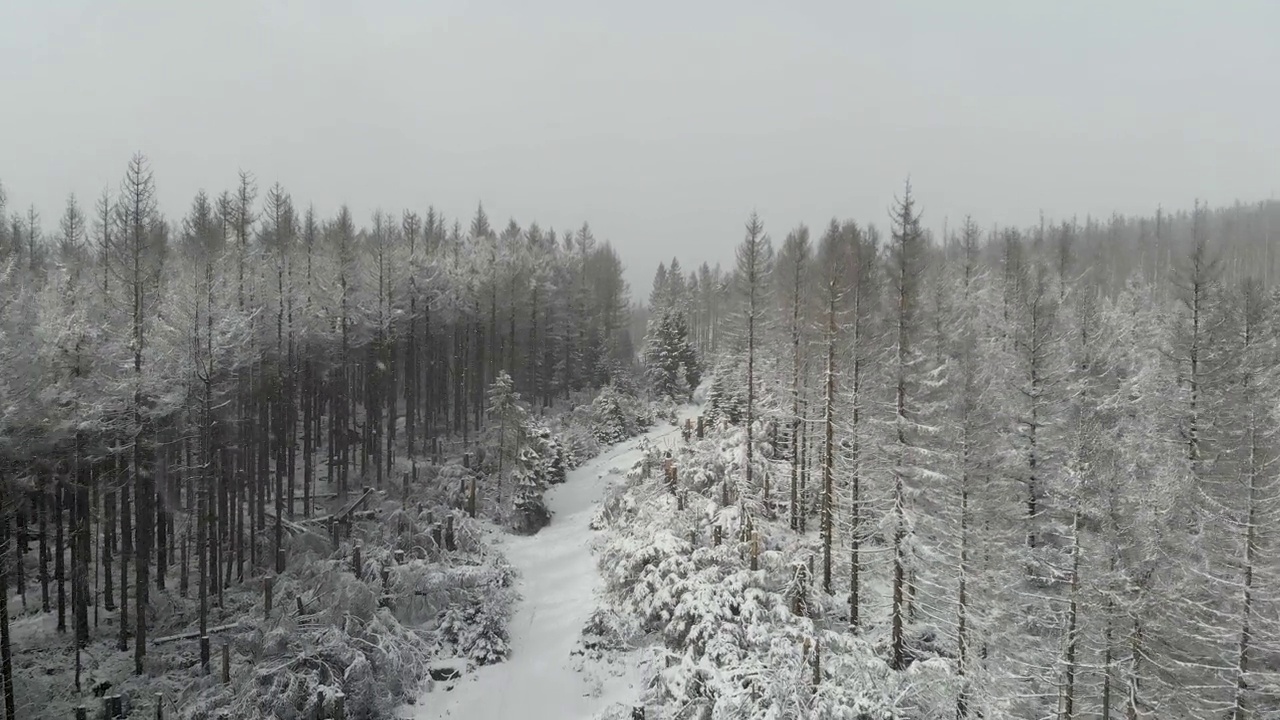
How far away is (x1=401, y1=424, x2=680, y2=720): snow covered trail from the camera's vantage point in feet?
59.6

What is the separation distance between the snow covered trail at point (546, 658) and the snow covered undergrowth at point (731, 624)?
1.28m

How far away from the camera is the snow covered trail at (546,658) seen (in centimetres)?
1816

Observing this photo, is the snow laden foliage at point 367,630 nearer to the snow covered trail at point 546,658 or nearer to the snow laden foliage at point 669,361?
the snow covered trail at point 546,658

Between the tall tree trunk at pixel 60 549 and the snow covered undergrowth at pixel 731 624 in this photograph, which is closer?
the snow covered undergrowth at pixel 731 624

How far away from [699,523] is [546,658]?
7860 millimetres

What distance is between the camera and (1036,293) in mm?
23078

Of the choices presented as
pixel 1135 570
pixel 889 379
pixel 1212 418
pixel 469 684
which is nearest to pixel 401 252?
pixel 469 684

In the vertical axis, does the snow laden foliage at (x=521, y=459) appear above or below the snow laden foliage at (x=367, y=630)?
above

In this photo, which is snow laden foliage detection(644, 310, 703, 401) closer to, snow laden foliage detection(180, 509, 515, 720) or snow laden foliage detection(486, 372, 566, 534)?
snow laden foliage detection(486, 372, 566, 534)

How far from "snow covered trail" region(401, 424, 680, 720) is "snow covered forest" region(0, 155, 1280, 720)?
0.14 meters

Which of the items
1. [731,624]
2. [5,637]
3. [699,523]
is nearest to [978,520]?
[731,624]

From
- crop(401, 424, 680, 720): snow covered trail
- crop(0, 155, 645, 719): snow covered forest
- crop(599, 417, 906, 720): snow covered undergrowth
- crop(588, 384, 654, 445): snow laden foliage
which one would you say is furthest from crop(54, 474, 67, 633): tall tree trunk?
crop(588, 384, 654, 445): snow laden foliage

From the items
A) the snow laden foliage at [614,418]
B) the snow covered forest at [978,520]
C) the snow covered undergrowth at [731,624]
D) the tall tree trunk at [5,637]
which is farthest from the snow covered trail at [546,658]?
the snow laden foliage at [614,418]

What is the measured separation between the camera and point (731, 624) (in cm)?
1812
